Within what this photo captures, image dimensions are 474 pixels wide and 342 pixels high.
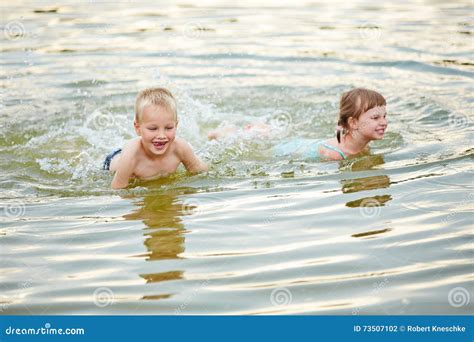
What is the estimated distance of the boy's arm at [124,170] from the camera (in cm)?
770

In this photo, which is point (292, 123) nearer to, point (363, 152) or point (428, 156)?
point (363, 152)

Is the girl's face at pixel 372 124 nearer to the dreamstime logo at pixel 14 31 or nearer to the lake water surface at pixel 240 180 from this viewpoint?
the lake water surface at pixel 240 180

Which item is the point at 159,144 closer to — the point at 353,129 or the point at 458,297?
the point at 353,129

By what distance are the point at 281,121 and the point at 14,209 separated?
417 cm

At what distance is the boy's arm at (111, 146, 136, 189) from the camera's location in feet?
25.3

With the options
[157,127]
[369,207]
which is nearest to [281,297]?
[369,207]

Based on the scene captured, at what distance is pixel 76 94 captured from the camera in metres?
11.7

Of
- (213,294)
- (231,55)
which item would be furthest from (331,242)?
(231,55)

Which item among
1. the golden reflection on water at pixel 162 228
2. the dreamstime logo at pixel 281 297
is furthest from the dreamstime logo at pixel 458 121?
the dreamstime logo at pixel 281 297

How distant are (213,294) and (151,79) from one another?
7442mm

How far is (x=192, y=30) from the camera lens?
49.9 feet

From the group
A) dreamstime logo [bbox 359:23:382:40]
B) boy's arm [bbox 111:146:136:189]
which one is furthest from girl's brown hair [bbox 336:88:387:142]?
dreamstime logo [bbox 359:23:382:40]

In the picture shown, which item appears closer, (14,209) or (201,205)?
(201,205)

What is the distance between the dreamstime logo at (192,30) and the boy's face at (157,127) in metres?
7.34
